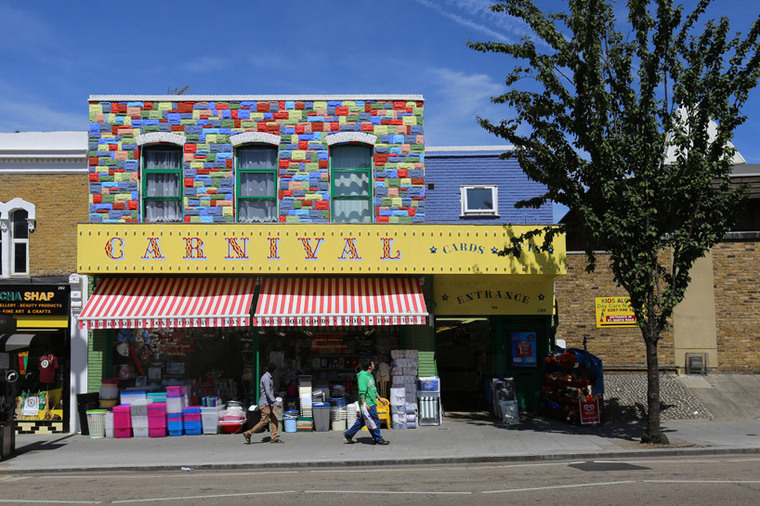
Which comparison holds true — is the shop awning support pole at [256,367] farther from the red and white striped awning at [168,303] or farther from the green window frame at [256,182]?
the green window frame at [256,182]

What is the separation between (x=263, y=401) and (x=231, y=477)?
3891mm

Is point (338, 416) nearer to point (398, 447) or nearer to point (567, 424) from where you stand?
point (398, 447)

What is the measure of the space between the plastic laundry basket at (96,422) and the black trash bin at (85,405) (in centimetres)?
33

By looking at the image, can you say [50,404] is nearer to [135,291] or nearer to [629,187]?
[135,291]

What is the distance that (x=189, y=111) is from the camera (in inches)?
747

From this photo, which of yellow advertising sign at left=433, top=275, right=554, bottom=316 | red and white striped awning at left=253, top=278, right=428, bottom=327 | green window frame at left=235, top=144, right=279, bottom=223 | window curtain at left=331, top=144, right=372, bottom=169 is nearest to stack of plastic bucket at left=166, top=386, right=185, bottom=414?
red and white striped awning at left=253, top=278, right=428, bottom=327

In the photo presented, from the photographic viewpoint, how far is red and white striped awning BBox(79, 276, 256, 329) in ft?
56.3

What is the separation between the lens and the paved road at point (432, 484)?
9969 mm

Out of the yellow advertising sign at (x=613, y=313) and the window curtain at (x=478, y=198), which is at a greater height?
the window curtain at (x=478, y=198)

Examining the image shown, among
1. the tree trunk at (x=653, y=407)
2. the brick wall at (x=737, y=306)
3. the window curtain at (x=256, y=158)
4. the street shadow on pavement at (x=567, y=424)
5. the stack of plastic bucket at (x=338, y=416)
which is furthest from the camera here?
the brick wall at (x=737, y=306)

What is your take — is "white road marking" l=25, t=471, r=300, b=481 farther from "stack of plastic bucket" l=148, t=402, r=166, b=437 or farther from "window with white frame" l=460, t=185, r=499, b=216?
"window with white frame" l=460, t=185, r=499, b=216

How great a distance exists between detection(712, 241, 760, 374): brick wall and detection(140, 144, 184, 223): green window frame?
591 inches

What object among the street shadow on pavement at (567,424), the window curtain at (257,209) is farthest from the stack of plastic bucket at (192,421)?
the street shadow on pavement at (567,424)

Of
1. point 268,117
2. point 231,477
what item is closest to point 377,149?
point 268,117
